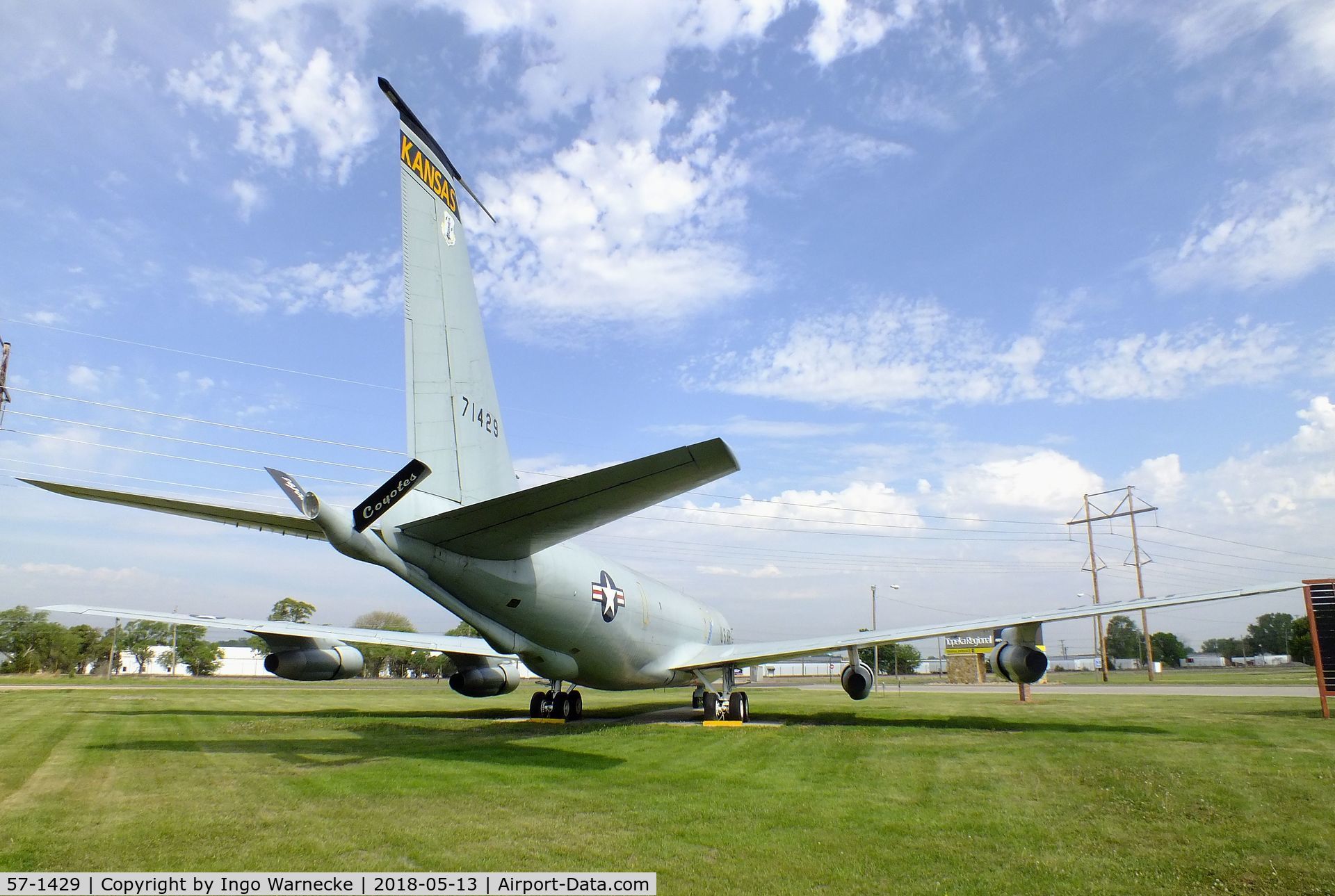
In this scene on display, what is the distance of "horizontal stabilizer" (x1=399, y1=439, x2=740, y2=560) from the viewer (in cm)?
730

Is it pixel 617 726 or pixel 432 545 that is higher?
pixel 432 545

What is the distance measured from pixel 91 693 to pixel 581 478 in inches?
1291

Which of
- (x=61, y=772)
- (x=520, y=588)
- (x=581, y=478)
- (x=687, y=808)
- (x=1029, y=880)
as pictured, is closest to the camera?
(x=1029, y=880)

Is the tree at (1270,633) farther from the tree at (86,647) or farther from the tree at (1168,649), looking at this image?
the tree at (86,647)

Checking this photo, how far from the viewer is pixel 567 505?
873cm

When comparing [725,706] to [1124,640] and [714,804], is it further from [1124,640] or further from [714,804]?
[1124,640]

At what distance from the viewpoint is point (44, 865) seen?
17.2 ft

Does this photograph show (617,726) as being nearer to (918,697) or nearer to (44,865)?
(44,865)

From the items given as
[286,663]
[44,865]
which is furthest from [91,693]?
[44,865]

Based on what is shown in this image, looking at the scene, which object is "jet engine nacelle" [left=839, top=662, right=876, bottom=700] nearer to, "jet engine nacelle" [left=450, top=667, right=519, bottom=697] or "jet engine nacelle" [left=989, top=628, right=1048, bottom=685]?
"jet engine nacelle" [left=989, top=628, right=1048, bottom=685]

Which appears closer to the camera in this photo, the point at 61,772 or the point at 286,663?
the point at 61,772

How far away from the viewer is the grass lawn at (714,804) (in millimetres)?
5371

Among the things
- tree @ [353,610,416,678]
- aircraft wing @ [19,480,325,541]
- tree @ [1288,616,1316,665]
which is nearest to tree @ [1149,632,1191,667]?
tree @ [1288,616,1316,665]

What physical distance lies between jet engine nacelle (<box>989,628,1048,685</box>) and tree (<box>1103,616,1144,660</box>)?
6122 inches
